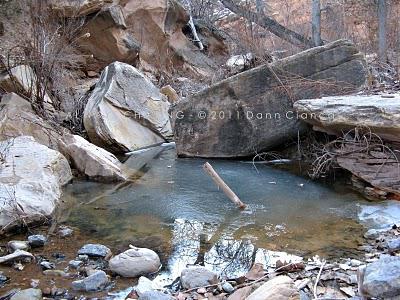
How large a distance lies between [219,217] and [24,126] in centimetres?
318

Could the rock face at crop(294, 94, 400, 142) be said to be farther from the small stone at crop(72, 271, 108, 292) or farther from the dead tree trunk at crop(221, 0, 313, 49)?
the dead tree trunk at crop(221, 0, 313, 49)

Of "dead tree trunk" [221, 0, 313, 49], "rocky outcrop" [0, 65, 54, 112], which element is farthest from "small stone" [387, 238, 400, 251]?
"dead tree trunk" [221, 0, 313, 49]

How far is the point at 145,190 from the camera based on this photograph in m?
5.14

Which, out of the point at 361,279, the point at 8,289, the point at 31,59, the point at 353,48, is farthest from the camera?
the point at 31,59

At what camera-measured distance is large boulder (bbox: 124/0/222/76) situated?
38.9 ft

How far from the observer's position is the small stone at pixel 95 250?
3.32 metres

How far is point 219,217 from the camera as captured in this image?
4160 millimetres

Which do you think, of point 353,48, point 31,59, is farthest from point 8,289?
point 353,48

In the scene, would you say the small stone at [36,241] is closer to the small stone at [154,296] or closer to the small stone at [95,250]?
the small stone at [95,250]

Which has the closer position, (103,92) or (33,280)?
(33,280)

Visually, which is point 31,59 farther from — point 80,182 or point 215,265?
point 215,265

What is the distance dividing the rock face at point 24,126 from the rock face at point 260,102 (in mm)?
1674

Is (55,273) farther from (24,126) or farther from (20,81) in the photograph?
(20,81)

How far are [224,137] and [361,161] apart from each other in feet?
7.12
